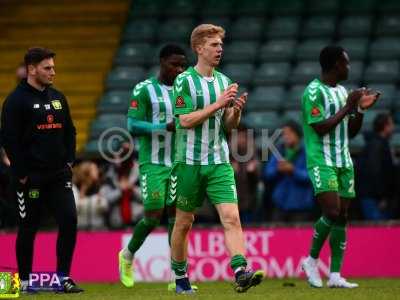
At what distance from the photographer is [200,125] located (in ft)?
35.7

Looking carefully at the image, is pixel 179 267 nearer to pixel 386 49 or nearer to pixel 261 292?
pixel 261 292

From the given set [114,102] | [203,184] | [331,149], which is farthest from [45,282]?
[114,102]

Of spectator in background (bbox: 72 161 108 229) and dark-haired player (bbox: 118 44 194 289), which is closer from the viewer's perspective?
dark-haired player (bbox: 118 44 194 289)

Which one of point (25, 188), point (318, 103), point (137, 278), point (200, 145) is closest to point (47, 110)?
point (25, 188)

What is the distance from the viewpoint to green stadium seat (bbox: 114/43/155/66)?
21.4 m

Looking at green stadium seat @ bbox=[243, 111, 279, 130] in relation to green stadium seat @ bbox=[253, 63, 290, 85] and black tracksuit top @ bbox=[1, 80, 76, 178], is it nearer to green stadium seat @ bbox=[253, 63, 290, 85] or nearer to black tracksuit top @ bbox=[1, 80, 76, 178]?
green stadium seat @ bbox=[253, 63, 290, 85]

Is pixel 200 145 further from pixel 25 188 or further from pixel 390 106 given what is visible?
pixel 390 106

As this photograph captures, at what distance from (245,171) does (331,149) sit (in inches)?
159

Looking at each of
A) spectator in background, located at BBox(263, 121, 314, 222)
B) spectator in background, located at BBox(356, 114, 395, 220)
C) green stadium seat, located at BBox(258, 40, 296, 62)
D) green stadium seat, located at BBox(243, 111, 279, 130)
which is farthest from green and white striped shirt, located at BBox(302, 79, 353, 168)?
green stadium seat, located at BBox(258, 40, 296, 62)

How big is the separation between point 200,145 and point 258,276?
4.42 ft

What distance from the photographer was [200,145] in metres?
10.9

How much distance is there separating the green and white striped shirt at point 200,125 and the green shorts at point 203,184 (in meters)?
0.06

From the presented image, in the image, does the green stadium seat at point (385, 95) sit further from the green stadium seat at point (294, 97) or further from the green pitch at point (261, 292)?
the green pitch at point (261, 292)

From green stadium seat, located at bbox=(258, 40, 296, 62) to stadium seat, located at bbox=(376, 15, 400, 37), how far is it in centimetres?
141
